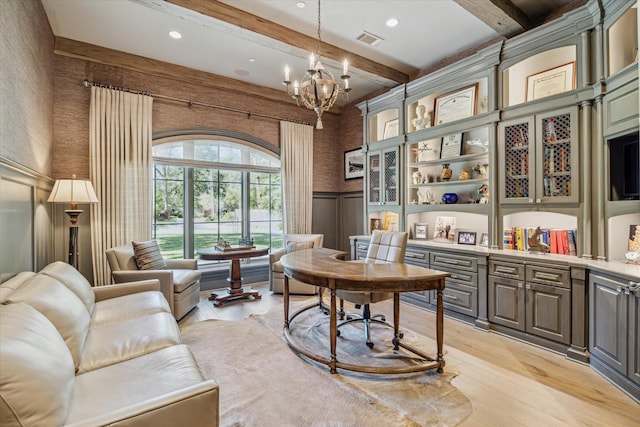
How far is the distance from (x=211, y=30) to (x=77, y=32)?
1550 millimetres

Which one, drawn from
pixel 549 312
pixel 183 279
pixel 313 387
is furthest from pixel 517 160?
pixel 183 279

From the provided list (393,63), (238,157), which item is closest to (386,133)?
(393,63)

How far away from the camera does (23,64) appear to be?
2.51 metres

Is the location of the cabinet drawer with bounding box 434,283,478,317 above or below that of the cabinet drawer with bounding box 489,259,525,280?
below

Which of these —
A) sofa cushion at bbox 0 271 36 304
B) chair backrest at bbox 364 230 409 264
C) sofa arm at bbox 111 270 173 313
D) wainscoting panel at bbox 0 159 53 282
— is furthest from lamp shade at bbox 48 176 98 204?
chair backrest at bbox 364 230 409 264

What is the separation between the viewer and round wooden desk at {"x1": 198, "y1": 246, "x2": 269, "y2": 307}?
4.06 meters

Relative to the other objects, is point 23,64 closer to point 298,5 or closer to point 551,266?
point 298,5

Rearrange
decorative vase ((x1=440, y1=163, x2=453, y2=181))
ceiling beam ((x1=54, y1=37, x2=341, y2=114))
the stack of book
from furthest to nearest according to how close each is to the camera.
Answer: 1. decorative vase ((x1=440, y1=163, x2=453, y2=181))
2. ceiling beam ((x1=54, y1=37, x2=341, y2=114))
3. the stack of book

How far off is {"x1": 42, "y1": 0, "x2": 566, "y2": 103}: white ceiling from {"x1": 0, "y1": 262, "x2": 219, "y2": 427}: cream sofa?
2630 millimetres

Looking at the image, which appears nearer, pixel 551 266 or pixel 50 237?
pixel 551 266

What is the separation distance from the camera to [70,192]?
3.15 meters

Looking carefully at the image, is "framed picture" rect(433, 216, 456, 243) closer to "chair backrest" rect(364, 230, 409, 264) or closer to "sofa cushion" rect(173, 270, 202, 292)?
"chair backrest" rect(364, 230, 409, 264)

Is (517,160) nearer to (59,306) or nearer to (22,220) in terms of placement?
(59,306)

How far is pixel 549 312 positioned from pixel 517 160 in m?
1.54
